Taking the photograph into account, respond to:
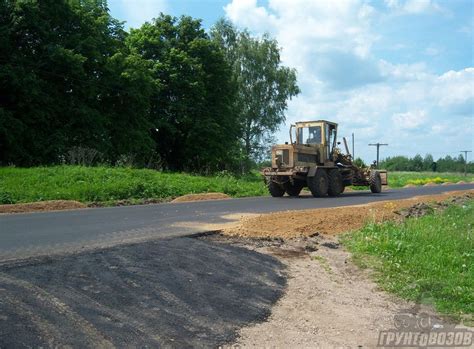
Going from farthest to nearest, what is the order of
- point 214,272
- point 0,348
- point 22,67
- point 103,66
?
point 103,66
point 22,67
point 214,272
point 0,348

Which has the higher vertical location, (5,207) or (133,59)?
(133,59)

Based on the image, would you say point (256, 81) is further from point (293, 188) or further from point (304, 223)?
point (304, 223)

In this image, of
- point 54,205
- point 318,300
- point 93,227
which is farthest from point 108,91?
point 318,300

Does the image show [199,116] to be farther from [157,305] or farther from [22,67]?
[157,305]

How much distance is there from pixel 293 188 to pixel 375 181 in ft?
17.9

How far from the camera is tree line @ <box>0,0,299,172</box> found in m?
28.1

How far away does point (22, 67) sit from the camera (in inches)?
1094

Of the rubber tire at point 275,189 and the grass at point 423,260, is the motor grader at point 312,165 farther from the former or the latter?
the grass at point 423,260

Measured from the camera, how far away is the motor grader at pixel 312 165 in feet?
75.7

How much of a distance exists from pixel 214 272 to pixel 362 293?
212 centimetres

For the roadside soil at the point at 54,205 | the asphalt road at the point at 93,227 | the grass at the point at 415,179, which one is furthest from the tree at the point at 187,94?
the asphalt road at the point at 93,227

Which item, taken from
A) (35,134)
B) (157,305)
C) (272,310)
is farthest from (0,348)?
(35,134)

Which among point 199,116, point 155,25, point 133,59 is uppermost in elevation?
point 155,25

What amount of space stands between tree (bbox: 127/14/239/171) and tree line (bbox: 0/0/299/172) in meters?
0.08
